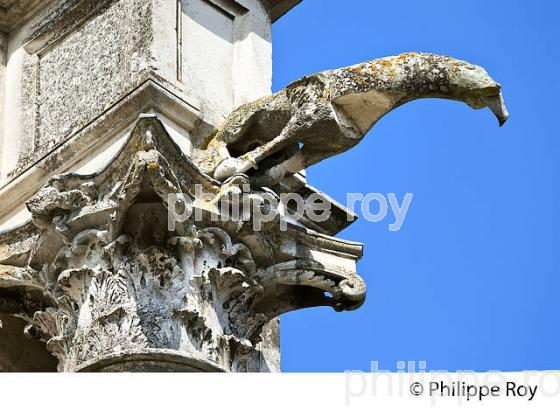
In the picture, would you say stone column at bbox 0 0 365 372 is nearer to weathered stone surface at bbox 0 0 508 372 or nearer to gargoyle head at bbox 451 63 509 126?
weathered stone surface at bbox 0 0 508 372

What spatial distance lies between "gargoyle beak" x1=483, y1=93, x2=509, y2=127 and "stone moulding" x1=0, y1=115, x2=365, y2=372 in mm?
1357

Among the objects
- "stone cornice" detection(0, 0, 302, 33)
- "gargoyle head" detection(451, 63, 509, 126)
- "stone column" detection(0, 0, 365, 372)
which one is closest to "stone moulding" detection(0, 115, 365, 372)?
"stone column" detection(0, 0, 365, 372)

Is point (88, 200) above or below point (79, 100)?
below

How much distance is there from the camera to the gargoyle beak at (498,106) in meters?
11.8

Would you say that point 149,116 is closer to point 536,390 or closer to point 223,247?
point 223,247

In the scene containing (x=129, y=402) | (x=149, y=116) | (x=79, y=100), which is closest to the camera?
(x=129, y=402)

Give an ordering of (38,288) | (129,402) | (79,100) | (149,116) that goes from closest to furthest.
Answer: (129,402) < (149,116) < (38,288) < (79,100)

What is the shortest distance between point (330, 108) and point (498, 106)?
102cm

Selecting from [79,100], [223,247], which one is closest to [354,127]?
[223,247]

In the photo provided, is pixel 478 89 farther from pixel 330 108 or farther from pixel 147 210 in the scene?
pixel 147 210

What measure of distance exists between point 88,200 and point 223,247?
0.81 metres

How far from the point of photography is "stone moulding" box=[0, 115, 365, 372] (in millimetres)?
11547

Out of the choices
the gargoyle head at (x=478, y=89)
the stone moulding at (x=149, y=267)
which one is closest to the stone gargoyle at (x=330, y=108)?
the gargoyle head at (x=478, y=89)

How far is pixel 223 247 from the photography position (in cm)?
1190
